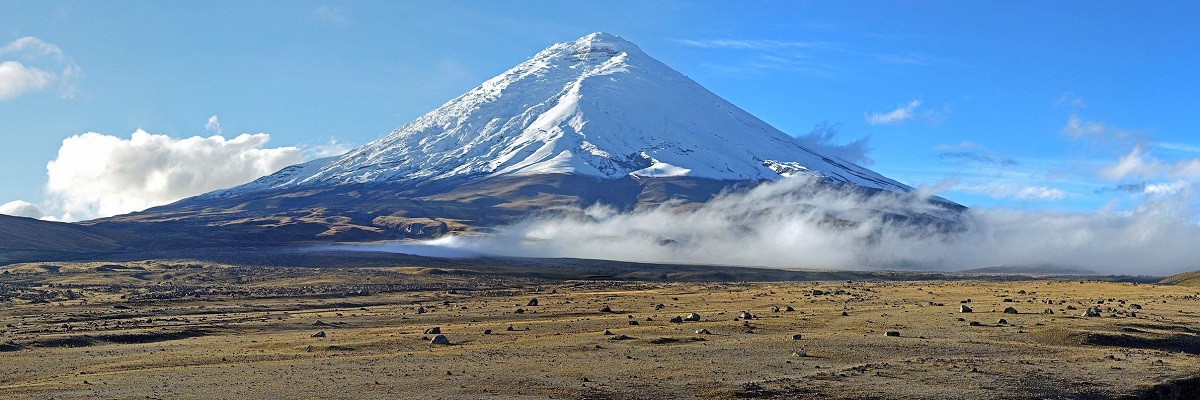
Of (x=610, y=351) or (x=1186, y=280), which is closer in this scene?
(x=610, y=351)

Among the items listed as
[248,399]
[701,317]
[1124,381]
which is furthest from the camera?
[701,317]

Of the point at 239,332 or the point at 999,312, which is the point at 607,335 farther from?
the point at 999,312

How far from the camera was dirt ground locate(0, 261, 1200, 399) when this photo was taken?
109ft

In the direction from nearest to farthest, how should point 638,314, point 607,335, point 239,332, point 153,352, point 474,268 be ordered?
point 153,352
point 607,335
point 239,332
point 638,314
point 474,268

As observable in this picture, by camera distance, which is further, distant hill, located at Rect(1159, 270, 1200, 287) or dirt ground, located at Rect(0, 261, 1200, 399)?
distant hill, located at Rect(1159, 270, 1200, 287)

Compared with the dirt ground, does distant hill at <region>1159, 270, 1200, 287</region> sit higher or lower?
higher

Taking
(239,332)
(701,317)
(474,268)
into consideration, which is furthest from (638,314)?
(474,268)

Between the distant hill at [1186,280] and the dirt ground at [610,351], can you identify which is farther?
the distant hill at [1186,280]

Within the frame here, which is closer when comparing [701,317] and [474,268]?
[701,317]

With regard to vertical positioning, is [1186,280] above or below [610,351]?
above

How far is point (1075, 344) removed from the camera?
46.0 meters

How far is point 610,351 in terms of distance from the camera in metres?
42.3

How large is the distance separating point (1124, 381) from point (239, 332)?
4261 cm

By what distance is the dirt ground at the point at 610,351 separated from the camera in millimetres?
33125
